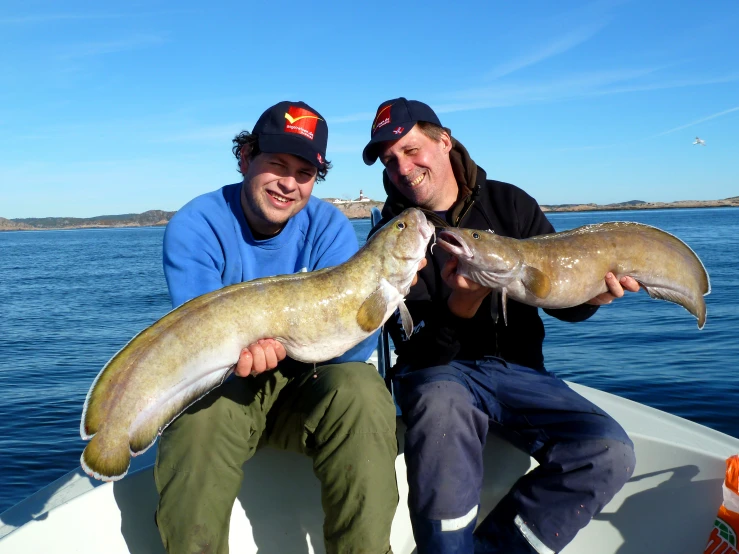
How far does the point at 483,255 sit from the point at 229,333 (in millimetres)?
1534

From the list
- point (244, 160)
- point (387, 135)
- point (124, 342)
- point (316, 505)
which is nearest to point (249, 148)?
point (244, 160)

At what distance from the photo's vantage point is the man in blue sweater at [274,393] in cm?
321

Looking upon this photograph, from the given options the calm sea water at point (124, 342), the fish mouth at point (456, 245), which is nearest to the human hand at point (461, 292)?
the fish mouth at point (456, 245)

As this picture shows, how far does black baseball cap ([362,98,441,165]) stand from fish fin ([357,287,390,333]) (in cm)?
133

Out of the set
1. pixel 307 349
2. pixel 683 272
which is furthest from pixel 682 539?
pixel 307 349

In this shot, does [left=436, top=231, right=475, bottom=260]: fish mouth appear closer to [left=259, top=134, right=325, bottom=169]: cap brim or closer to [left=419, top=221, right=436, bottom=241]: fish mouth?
[left=419, top=221, right=436, bottom=241]: fish mouth

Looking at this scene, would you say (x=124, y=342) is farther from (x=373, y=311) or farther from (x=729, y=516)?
(x=729, y=516)

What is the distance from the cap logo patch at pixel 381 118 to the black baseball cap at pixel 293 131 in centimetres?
50

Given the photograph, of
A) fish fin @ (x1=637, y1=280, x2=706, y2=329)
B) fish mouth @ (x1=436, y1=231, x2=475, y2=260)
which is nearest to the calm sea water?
fish fin @ (x1=637, y1=280, x2=706, y2=329)

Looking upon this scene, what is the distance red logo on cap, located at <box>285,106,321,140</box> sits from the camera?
3914 mm

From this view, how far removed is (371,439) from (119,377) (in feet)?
4.21

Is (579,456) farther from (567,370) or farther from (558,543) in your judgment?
(567,370)

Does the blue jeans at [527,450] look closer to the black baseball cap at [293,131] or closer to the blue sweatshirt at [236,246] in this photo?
the blue sweatshirt at [236,246]

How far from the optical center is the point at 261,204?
3.92 metres
